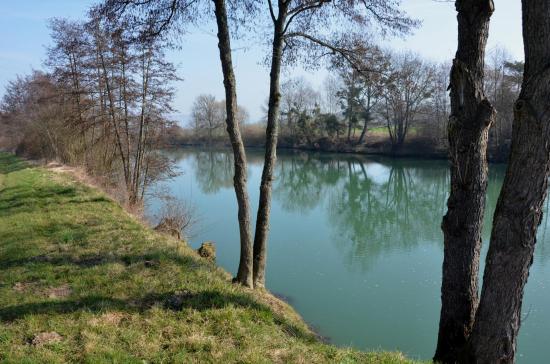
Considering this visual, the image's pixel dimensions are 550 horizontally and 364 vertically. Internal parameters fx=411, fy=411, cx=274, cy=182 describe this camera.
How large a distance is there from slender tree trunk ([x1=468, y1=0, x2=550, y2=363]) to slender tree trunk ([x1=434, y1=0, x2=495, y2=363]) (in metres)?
0.37

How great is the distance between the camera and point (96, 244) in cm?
711

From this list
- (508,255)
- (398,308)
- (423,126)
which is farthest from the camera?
(423,126)

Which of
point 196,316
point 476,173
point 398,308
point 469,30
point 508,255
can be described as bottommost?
point 398,308

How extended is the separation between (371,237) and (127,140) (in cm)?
1024

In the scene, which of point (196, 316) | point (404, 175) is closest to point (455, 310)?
point (196, 316)

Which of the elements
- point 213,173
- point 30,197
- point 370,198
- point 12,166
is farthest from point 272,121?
point 213,173

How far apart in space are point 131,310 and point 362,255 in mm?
10458

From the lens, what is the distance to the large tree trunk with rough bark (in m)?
5.74

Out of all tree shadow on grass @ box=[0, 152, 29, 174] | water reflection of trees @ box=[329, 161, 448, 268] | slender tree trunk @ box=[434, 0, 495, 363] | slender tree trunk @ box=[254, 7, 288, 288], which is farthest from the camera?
tree shadow on grass @ box=[0, 152, 29, 174]

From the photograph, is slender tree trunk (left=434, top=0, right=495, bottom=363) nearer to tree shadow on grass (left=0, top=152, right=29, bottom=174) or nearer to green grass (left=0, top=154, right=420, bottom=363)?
green grass (left=0, top=154, right=420, bottom=363)

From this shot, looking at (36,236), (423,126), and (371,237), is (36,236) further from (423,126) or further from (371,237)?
(423,126)

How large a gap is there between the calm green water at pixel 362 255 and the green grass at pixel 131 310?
2.37 m

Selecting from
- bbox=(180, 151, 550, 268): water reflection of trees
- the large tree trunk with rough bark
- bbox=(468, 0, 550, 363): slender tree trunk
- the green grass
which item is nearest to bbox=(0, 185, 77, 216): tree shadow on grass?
the green grass

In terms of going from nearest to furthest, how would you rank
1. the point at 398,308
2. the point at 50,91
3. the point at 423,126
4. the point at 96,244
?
the point at 96,244 < the point at 398,308 < the point at 50,91 < the point at 423,126
